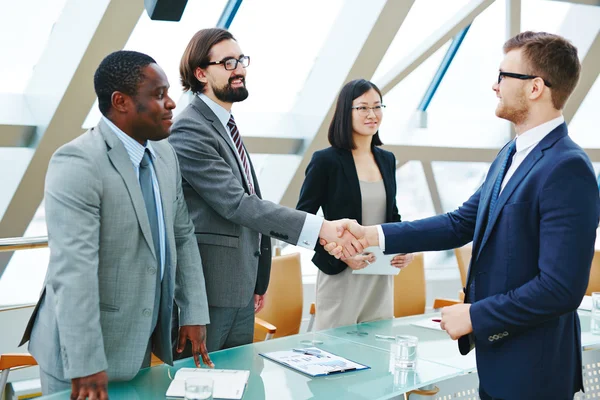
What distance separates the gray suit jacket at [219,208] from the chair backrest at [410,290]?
73.4 inches

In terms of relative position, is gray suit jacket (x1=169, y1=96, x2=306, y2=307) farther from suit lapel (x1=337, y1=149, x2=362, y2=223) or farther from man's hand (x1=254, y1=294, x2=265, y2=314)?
suit lapel (x1=337, y1=149, x2=362, y2=223)

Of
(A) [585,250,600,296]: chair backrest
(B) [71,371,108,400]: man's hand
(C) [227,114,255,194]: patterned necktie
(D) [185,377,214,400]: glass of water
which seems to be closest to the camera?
(D) [185,377,214,400]: glass of water

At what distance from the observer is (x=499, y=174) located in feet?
7.29

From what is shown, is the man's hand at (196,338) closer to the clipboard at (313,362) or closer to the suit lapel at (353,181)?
the clipboard at (313,362)

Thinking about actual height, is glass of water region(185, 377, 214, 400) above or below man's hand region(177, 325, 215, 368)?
above

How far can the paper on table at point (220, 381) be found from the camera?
6.70 ft

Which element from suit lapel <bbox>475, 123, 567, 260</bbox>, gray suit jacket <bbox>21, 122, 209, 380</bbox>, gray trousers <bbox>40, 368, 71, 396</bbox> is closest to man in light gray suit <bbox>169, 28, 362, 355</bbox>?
gray suit jacket <bbox>21, 122, 209, 380</bbox>

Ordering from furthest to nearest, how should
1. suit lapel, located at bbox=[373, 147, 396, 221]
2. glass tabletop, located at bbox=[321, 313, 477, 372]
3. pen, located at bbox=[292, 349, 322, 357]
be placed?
suit lapel, located at bbox=[373, 147, 396, 221] → glass tabletop, located at bbox=[321, 313, 477, 372] → pen, located at bbox=[292, 349, 322, 357]

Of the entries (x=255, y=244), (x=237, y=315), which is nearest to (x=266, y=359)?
(x=237, y=315)

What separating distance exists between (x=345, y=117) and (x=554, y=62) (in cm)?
174

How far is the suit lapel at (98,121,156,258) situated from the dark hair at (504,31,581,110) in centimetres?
133

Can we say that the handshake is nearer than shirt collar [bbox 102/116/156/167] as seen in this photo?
No

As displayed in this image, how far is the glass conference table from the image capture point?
7.08ft

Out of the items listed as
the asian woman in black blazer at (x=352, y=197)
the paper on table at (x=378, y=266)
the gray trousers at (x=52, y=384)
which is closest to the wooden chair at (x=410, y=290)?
the asian woman in black blazer at (x=352, y=197)
